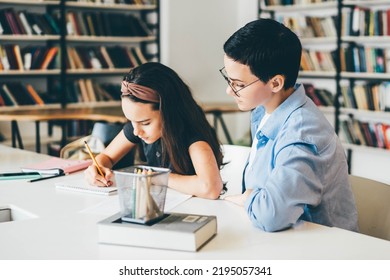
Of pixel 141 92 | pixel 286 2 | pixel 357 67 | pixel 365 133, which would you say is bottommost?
pixel 365 133

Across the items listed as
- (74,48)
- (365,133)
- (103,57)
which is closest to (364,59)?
(365,133)

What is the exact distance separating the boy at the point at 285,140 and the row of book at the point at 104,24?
13.0 ft

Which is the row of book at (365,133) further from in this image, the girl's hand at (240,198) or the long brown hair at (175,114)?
the girl's hand at (240,198)

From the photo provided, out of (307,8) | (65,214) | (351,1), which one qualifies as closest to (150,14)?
(307,8)

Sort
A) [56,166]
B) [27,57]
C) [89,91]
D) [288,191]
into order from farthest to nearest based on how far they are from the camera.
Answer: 1. [89,91]
2. [27,57]
3. [56,166]
4. [288,191]

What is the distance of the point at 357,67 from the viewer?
16.8 feet

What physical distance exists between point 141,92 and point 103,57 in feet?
12.2

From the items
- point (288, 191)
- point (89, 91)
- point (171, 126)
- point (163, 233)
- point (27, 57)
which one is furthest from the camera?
point (89, 91)

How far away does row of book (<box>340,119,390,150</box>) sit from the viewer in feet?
16.2

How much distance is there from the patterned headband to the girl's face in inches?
0.9

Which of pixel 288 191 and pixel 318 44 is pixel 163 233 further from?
pixel 318 44

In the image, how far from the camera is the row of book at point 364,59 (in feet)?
16.2

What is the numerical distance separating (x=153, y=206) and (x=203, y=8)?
502 cm

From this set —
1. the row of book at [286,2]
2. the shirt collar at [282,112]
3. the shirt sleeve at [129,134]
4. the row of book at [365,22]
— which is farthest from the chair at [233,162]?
the row of book at [286,2]
